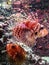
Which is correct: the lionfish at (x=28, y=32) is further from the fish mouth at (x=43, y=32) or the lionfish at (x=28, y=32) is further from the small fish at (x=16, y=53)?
the small fish at (x=16, y=53)

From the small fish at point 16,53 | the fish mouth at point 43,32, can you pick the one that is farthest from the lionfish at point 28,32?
the small fish at point 16,53

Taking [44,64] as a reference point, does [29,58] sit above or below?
above

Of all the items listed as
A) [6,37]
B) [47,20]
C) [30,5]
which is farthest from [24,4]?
[6,37]

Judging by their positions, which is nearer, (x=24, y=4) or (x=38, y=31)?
(x=38, y=31)

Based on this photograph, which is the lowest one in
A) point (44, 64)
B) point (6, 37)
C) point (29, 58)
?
point (44, 64)

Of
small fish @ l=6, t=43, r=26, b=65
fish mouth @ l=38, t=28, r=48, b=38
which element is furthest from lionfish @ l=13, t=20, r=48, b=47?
small fish @ l=6, t=43, r=26, b=65

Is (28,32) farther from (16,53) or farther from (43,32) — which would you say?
(16,53)

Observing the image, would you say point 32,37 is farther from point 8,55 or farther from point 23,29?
point 8,55
